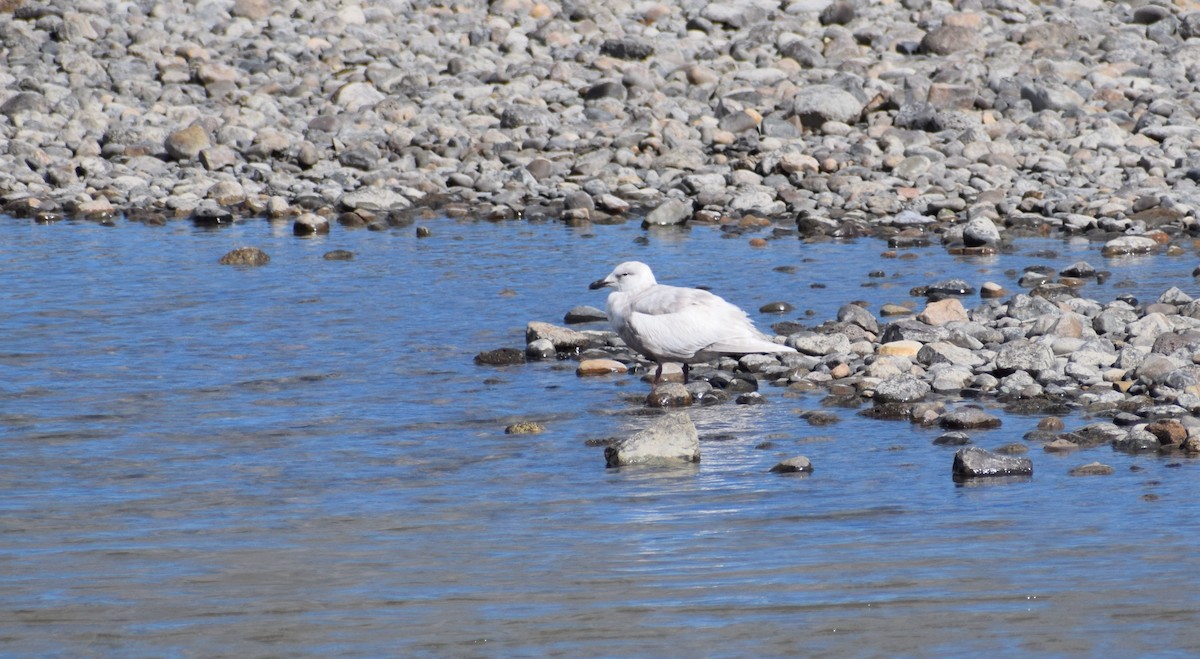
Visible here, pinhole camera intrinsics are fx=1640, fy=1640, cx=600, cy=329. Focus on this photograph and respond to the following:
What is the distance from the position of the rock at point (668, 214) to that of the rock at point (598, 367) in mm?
7904

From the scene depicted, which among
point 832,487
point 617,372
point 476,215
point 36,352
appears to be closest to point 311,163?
point 476,215

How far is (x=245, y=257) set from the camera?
1762 centimetres

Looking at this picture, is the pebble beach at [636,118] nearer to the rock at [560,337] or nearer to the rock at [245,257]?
the rock at [560,337]

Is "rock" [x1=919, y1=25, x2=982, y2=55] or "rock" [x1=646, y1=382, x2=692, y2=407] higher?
"rock" [x1=919, y1=25, x2=982, y2=55]

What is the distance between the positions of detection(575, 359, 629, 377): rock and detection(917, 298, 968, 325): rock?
246 centimetres

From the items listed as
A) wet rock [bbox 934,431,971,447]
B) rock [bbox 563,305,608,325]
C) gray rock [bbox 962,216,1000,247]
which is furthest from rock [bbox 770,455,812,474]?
gray rock [bbox 962,216,1000,247]

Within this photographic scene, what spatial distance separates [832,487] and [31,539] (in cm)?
395

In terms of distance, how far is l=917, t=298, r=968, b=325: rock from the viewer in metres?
12.8

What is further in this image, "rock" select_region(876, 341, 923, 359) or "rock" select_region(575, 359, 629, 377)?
"rock" select_region(575, 359, 629, 377)

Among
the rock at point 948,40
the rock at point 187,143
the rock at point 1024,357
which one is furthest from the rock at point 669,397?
the rock at point 948,40

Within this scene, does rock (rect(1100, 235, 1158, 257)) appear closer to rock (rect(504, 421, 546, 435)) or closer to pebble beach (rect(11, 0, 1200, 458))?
pebble beach (rect(11, 0, 1200, 458))

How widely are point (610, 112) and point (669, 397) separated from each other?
14.1 meters

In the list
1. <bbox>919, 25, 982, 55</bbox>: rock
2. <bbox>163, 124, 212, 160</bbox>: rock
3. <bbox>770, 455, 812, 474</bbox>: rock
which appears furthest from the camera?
<bbox>919, 25, 982, 55</bbox>: rock

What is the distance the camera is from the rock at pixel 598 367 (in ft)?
39.7
